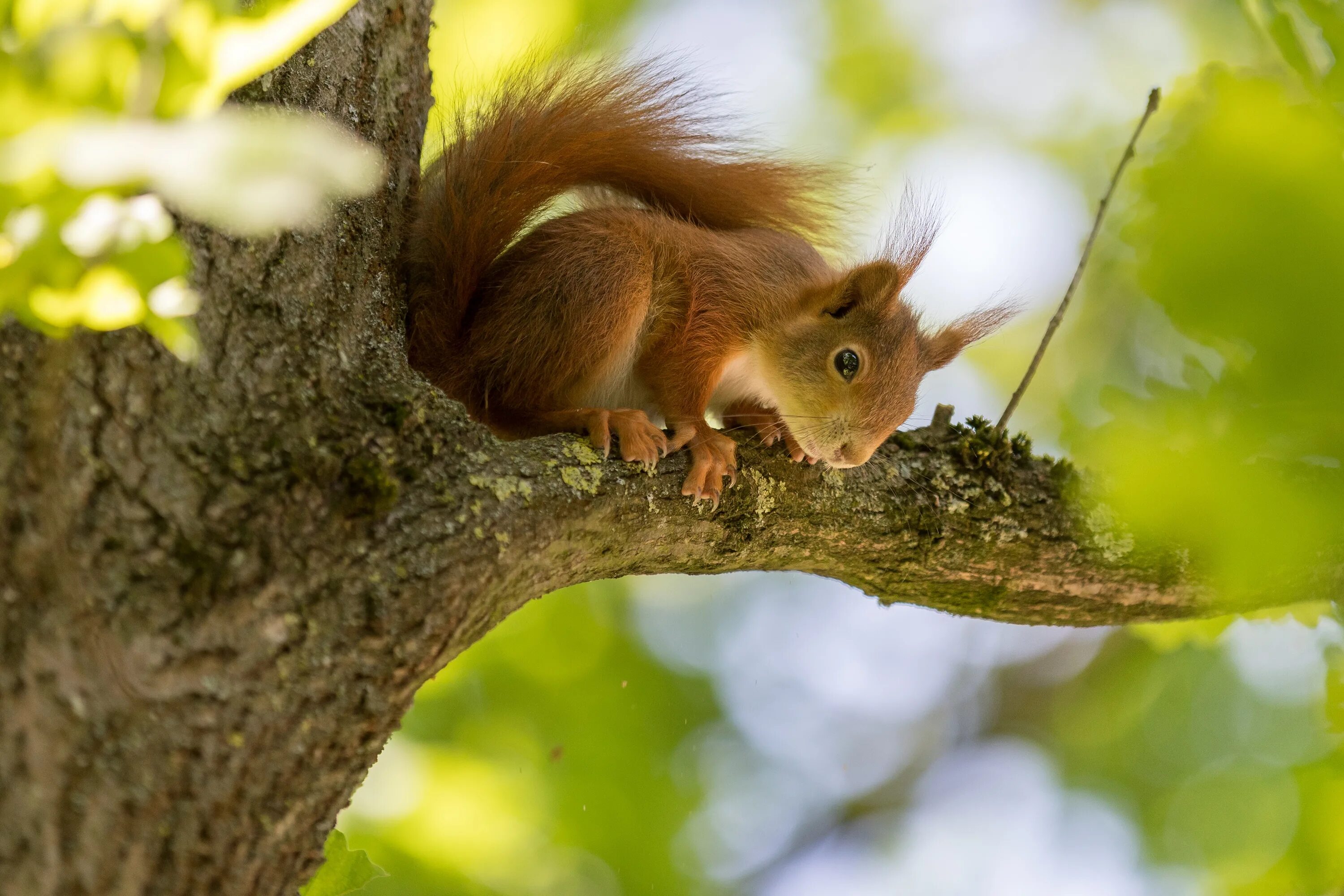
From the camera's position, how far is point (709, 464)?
2029 millimetres

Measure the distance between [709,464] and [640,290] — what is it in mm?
554

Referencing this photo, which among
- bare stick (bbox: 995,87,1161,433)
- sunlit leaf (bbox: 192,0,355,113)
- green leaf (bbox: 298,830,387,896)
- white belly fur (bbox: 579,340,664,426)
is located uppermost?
white belly fur (bbox: 579,340,664,426)

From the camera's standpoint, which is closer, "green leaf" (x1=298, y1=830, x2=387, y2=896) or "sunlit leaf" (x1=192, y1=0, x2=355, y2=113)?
"sunlit leaf" (x1=192, y1=0, x2=355, y2=113)

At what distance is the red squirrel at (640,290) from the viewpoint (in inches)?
88.2

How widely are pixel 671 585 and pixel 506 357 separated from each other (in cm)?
257

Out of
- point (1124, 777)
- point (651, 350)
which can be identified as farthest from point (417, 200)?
point (1124, 777)

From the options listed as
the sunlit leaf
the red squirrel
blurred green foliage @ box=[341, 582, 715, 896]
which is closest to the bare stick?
the red squirrel

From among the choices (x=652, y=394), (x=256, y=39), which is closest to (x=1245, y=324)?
(x=256, y=39)

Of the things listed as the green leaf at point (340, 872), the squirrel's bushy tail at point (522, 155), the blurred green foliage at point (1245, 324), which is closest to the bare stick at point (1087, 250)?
the blurred green foliage at point (1245, 324)

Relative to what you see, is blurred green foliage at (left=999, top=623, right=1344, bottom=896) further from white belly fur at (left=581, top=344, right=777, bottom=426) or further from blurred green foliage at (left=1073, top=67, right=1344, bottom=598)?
blurred green foliage at (left=1073, top=67, right=1344, bottom=598)

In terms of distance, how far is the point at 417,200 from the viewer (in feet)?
6.98

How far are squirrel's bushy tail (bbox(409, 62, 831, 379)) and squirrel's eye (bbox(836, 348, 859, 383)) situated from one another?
580 mm

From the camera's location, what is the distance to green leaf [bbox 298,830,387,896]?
5.20ft

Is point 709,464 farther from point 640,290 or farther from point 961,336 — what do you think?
point 961,336
